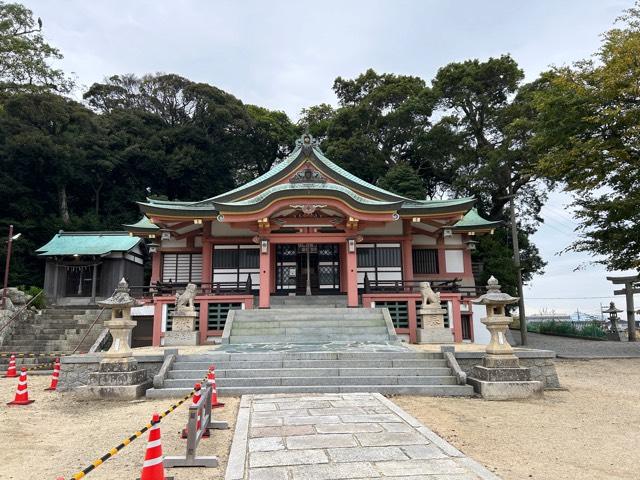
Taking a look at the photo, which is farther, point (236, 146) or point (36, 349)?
point (236, 146)

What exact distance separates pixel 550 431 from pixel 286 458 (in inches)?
173

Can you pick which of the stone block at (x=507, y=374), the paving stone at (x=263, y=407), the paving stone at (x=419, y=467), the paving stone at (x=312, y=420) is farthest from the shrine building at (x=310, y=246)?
the paving stone at (x=419, y=467)

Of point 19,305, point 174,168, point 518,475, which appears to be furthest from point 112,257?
point 518,475

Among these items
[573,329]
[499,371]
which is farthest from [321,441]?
[573,329]

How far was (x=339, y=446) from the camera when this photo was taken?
5547 mm

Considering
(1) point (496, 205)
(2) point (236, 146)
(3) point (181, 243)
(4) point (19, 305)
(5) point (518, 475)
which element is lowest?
(5) point (518, 475)

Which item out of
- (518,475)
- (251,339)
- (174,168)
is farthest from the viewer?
(174,168)

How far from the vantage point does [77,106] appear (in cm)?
3762

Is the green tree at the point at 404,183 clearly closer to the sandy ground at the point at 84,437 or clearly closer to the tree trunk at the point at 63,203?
the sandy ground at the point at 84,437

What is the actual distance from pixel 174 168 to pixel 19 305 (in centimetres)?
2391

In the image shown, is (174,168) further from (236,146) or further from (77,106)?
(77,106)

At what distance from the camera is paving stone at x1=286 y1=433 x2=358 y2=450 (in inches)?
220

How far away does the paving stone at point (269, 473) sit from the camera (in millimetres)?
4539

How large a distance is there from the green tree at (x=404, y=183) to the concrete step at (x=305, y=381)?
22324 mm
